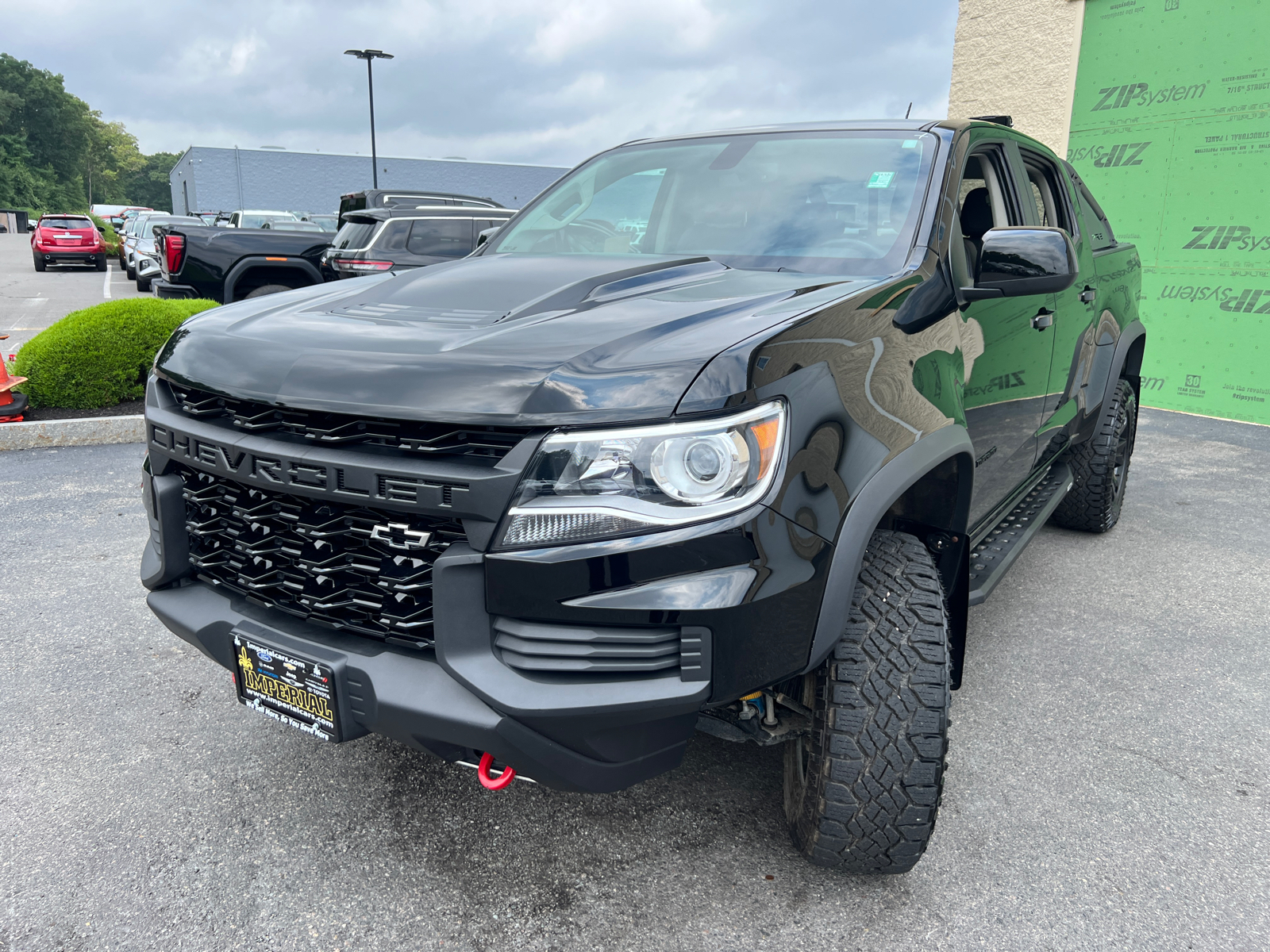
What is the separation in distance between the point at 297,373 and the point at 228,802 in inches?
49.0

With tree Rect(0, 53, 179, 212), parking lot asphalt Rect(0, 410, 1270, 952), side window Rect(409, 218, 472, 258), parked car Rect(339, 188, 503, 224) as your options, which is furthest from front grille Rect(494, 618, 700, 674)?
tree Rect(0, 53, 179, 212)

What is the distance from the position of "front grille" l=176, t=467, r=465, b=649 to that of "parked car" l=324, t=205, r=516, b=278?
7.72 m

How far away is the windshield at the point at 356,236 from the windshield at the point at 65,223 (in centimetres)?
2348

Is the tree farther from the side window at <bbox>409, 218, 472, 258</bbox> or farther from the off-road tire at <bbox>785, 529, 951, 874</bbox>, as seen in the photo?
the off-road tire at <bbox>785, 529, 951, 874</bbox>

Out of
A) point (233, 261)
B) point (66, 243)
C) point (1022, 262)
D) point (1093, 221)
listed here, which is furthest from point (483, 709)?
point (66, 243)

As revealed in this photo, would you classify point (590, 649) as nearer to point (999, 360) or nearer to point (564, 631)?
point (564, 631)

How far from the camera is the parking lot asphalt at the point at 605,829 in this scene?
1938 mm

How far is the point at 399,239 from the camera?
9.75 m

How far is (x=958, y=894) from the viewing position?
2.04m

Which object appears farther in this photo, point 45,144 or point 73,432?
point 45,144

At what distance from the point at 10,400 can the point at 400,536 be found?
247 inches

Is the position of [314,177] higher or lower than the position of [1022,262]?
higher

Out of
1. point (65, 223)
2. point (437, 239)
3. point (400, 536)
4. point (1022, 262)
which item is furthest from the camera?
point (65, 223)

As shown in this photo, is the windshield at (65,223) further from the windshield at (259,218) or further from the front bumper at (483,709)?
the front bumper at (483,709)
